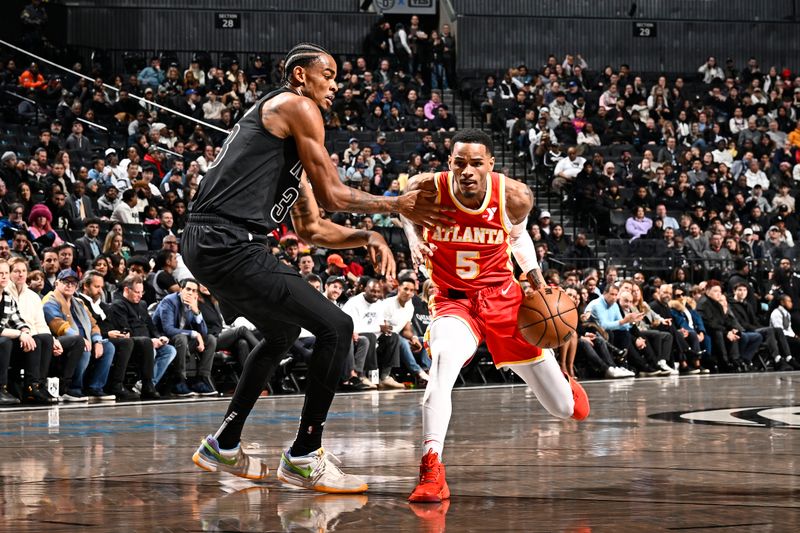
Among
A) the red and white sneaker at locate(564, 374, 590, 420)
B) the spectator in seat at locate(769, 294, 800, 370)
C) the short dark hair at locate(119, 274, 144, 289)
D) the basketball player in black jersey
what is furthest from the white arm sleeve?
the spectator in seat at locate(769, 294, 800, 370)

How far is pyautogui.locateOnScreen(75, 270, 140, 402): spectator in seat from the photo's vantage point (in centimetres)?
1146

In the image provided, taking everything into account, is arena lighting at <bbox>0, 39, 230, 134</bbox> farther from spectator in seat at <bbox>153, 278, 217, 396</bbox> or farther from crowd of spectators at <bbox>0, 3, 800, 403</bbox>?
spectator in seat at <bbox>153, 278, 217, 396</bbox>

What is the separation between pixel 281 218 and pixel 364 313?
27.5 ft

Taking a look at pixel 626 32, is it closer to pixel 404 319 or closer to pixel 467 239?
pixel 404 319

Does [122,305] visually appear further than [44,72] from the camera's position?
No

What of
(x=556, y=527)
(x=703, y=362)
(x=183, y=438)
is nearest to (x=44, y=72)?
(x=703, y=362)

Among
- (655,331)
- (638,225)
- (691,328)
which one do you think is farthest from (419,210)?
(638,225)

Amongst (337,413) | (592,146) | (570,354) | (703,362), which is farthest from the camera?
(592,146)

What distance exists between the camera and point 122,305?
1179cm

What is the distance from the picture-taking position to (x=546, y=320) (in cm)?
600

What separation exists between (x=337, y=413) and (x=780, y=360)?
10385mm

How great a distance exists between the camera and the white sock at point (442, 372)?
17.4ft

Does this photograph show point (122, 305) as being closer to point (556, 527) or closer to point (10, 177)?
point (10, 177)

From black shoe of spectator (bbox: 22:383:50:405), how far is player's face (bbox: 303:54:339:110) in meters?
6.48
